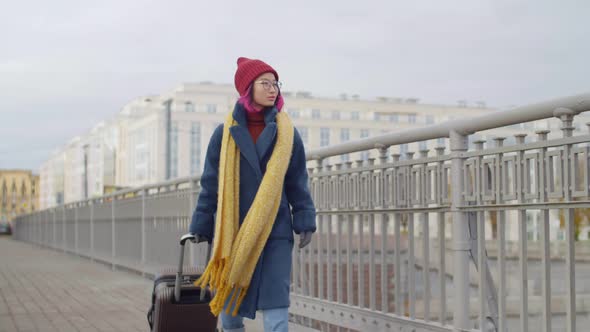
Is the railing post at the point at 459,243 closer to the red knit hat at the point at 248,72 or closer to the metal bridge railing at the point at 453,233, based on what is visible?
the metal bridge railing at the point at 453,233

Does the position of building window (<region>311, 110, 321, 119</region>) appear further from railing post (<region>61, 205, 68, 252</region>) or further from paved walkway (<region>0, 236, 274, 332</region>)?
paved walkway (<region>0, 236, 274, 332</region>)

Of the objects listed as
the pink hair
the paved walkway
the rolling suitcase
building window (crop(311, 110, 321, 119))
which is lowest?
the paved walkway

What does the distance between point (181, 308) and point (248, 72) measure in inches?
56.6

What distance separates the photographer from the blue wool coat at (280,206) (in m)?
4.86

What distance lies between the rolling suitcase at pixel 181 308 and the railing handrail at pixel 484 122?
4.82 feet

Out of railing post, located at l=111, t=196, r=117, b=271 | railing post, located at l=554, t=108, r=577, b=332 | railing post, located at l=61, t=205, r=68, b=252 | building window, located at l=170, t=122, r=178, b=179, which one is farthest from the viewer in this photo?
building window, located at l=170, t=122, r=178, b=179

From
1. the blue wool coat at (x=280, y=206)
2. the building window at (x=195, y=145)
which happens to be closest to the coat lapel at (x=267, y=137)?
the blue wool coat at (x=280, y=206)

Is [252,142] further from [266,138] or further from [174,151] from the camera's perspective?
[174,151]

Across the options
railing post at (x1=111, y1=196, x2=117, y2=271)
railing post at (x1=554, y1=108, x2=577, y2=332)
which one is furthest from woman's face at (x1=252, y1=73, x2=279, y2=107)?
railing post at (x1=111, y1=196, x2=117, y2=271)

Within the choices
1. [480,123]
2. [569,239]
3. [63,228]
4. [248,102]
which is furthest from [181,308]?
[63,228]

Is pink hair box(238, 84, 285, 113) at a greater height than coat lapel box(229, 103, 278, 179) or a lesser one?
greater

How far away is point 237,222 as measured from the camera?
4.92m

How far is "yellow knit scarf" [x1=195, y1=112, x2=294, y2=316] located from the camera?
15.7 ft

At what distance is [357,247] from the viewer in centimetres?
693
